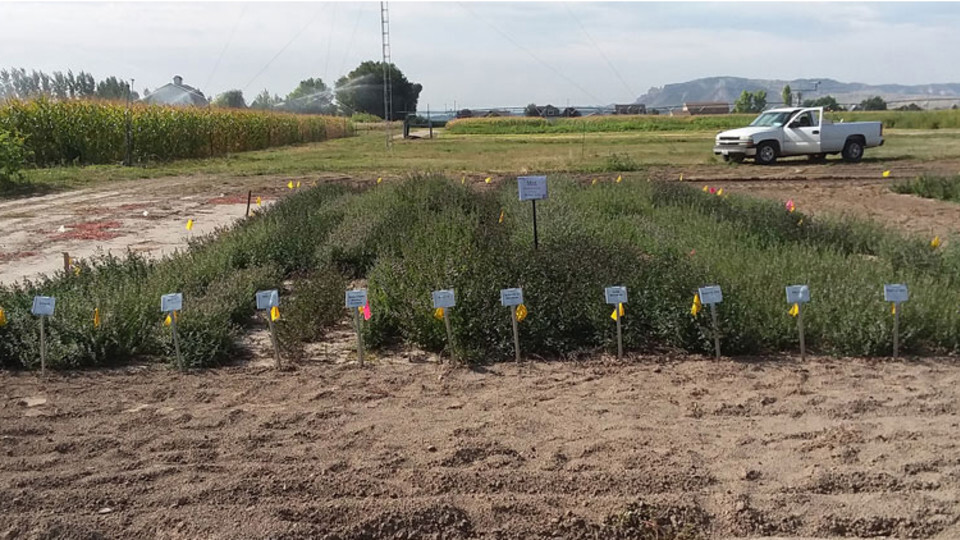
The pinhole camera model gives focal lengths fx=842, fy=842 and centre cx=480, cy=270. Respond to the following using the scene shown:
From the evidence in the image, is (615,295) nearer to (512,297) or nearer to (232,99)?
(512,297)

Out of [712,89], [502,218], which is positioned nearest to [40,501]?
[502,218]

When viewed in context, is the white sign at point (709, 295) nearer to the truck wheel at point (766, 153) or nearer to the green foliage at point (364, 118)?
the truck wheel at point (766, 153)

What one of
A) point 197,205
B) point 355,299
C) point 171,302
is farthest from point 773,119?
point 171,302

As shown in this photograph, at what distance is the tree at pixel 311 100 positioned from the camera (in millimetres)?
60312

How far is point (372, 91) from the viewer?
83000 millimetres

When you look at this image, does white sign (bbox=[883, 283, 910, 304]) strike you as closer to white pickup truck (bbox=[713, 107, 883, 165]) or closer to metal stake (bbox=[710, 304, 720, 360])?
metal stake (bbox=[710, 304, 720, 360])

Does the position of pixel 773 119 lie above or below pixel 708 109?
below

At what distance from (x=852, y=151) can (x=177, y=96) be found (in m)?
28.2

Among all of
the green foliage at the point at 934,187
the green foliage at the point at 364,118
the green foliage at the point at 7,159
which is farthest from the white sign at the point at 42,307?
the green foliage at the point at 364,118

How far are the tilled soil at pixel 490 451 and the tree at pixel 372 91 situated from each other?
67.4 meters

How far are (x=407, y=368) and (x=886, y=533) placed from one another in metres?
3.56

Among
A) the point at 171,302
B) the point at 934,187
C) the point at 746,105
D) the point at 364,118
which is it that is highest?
the point at 364,118

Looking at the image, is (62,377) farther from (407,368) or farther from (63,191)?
(63,191)

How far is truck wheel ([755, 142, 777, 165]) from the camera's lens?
2566 cm
